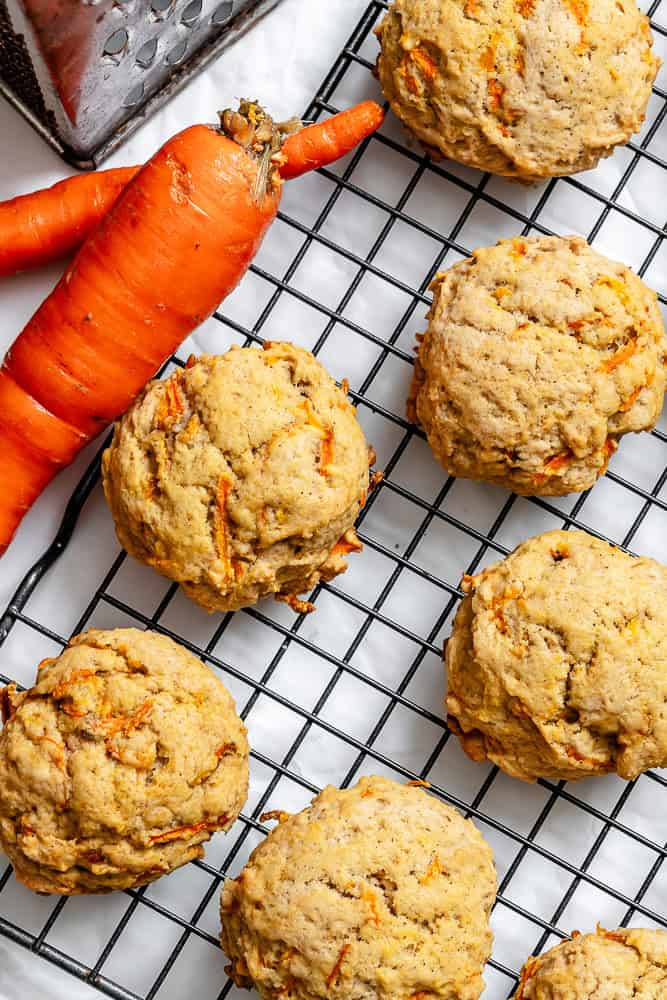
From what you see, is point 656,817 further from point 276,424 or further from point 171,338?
point 171,338

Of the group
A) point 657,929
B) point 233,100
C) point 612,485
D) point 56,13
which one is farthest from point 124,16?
point 657,929

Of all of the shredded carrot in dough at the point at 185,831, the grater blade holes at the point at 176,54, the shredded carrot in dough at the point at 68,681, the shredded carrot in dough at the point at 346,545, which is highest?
the grater blade holes at the point at 176,54

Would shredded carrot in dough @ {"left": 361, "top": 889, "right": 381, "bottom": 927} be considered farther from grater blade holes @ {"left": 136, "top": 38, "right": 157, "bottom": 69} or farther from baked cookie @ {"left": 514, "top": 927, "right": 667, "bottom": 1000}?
grater blade holes @ {"left": 136, "top": 38, "right": 157, "bottom": 69}

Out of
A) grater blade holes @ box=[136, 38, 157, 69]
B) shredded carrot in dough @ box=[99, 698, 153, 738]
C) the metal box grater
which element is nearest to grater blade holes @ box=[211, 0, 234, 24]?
the metal box grater

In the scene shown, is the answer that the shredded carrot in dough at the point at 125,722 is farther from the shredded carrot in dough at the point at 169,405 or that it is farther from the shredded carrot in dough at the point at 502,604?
the shredded carrot in dough at the point at 502,604

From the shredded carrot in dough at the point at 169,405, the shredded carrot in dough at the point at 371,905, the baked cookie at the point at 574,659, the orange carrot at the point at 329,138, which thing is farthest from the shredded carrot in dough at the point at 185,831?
the orange carrot at the point at 329,138

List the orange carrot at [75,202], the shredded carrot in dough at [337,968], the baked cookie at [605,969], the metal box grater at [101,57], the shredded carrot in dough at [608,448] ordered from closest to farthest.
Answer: the metal box grater at [101,57]
the shredded carrot in dough at [337,968]
the baked cookie at [605,969]
the shredded carrot in dough at [608,448]
the orange carrot at [75,202]

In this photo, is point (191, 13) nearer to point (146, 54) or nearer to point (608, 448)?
point (146, 54)
